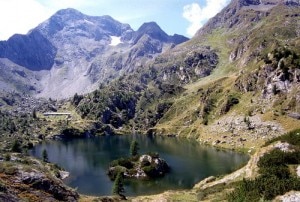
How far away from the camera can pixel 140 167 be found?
168250 mm

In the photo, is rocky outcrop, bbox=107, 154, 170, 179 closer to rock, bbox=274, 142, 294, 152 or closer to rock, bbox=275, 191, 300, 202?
rock, bbox=274, 142, 294, 152

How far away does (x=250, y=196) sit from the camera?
69.6 meters

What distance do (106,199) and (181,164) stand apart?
125029 millimetres

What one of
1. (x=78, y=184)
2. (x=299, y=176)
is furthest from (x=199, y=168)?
(x=299, y=176)

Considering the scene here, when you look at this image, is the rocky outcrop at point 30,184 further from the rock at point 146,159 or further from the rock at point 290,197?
the rock at point 146,159

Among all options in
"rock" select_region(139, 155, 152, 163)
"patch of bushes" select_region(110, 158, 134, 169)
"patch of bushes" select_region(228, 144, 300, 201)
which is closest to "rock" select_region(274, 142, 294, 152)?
"patch of bushes" select_region(228, 144, 300, 201)

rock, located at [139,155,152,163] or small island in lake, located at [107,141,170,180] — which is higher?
rock, located at [139,155,152,163]

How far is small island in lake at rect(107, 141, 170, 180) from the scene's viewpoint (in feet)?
531

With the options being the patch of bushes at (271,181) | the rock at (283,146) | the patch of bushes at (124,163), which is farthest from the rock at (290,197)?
the patch of bushes at (124,163)

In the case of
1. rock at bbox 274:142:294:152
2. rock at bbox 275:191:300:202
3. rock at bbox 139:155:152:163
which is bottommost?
rock at bbox 139:155:152:163

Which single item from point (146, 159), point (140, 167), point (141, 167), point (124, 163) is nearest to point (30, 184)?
point (141, 167)

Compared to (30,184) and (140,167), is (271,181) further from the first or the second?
(140,167)

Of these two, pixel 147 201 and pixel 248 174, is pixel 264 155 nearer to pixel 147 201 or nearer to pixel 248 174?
pixel 248 174

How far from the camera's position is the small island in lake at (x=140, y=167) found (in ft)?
531
